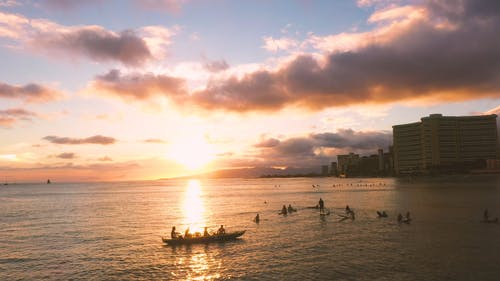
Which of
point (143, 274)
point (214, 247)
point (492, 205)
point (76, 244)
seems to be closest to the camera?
point (143, 274)

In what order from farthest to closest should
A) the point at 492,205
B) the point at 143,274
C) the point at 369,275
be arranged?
the point at 492,205, the point at 143,274, the point at 369,275

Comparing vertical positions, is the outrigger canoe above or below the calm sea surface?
above

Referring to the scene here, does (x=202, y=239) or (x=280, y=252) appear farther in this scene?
(x=202, y=239)

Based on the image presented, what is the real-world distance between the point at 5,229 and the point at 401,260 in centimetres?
6718

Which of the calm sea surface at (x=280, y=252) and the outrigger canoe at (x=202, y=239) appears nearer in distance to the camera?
the calm sea surface at (x=280, y=252)

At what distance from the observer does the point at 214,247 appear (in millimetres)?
47219

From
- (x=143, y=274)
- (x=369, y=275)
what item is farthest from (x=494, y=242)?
(x=143, y=274)

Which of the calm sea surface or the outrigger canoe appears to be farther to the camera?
the outrigger canoe

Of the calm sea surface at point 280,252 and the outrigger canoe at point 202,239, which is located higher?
the outrigger canoe at point 202,239

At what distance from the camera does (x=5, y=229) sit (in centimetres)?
7056

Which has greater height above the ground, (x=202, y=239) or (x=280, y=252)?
(x=202, y=239)

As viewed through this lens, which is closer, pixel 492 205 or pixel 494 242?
pixel 494 242

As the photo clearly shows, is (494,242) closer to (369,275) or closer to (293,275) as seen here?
(369,275)

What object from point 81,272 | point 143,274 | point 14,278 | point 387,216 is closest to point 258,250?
point 143,274
